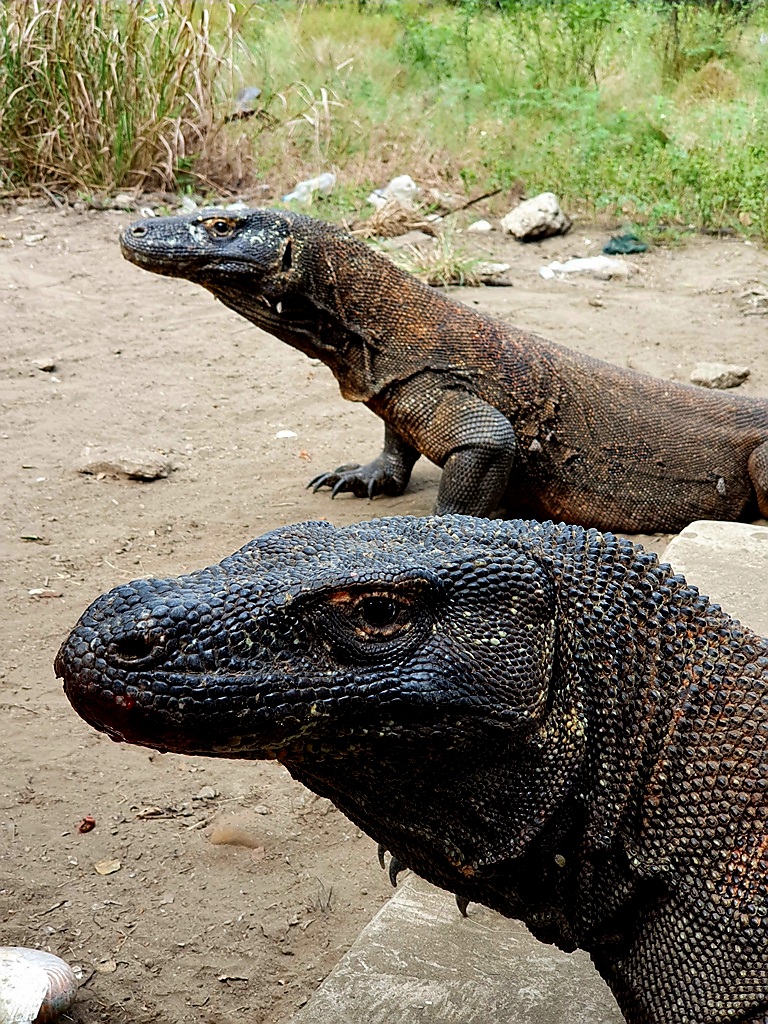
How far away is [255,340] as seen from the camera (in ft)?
30.0

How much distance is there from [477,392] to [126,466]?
2.13m

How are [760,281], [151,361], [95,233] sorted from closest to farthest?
[151,361] → [760,281] → [95,233]

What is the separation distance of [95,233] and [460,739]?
972 centimetres

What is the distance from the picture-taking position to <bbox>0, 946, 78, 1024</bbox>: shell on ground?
108 inches

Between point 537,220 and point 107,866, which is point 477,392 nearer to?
point 107,866

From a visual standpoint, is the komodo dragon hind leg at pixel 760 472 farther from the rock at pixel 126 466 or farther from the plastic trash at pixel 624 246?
the plastic trash at pixel 624 246

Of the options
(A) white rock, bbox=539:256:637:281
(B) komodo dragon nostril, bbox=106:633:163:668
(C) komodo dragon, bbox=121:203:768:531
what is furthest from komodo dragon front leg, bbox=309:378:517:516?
(A) white rock, bbox=539:256:637:281

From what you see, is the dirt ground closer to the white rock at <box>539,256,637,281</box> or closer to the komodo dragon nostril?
the white rock at <box>539,256,637,281</box>

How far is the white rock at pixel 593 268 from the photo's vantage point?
1037 centimetres

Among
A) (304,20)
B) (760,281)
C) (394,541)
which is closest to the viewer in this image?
(394,541)

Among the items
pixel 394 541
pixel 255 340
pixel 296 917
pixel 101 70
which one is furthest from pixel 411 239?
pixel 394 541

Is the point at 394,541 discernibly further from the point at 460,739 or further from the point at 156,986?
the point at 156,986

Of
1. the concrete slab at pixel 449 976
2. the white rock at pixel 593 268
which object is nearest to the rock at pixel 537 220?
the white rock at pixel 593 268

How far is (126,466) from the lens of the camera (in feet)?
22.3
